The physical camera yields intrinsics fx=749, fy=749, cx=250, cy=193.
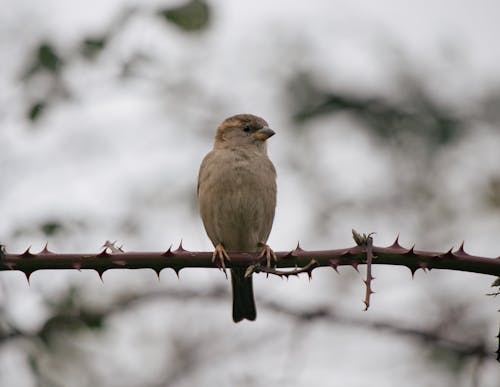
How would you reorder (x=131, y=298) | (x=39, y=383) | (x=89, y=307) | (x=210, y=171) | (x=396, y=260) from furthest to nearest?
(x=131, y=298), (x=210, y=171), (x=89, y=307), (x=39, y=383), (x=396, y=260)

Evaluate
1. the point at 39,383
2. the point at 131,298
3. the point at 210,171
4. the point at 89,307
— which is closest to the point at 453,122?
the point at 210,171

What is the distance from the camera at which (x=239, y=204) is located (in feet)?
15.9

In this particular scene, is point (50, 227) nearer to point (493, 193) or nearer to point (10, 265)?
point (10, 265)

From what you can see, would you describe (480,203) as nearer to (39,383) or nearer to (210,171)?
(210,171)

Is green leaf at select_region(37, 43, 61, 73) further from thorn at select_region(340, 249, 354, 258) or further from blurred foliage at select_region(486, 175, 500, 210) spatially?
blurred foliage at select_region(486, 175, 500, 210)

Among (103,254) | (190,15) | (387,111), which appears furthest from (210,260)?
(387,111)

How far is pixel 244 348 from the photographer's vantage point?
218 inches

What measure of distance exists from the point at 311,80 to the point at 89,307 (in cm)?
316

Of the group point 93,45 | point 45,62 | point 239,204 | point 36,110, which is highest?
point 93,45

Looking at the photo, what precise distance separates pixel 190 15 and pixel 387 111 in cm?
330

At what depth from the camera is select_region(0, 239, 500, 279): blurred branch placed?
206 centimetres

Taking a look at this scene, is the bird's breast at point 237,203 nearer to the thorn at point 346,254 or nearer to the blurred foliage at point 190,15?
the blurred foliage at point 190,15

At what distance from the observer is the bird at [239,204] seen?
4855 mm

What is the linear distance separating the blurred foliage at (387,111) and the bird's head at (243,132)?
2.62 ft
